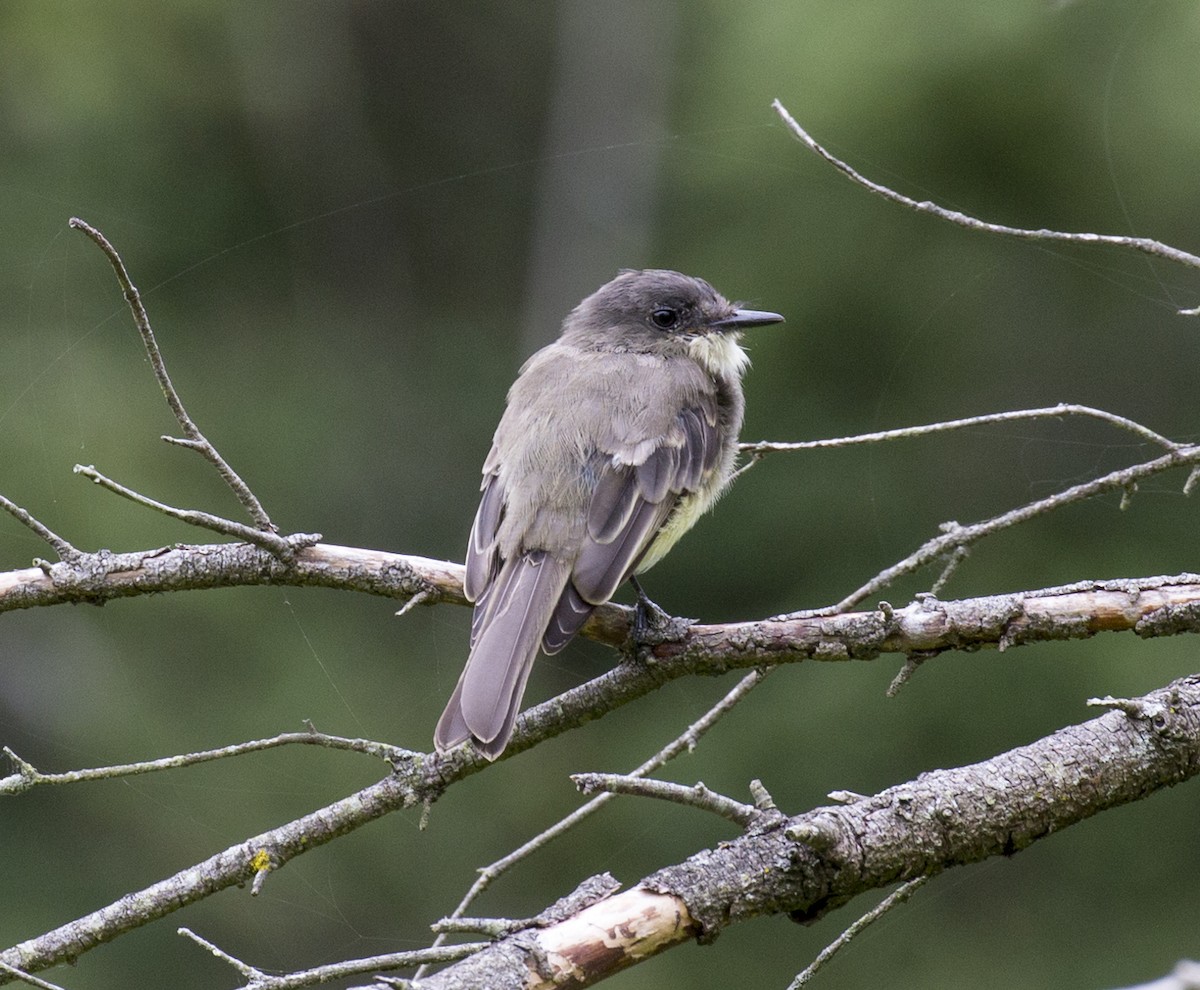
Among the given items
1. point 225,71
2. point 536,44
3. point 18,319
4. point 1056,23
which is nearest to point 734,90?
point 1056,23

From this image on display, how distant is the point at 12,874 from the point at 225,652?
168cm

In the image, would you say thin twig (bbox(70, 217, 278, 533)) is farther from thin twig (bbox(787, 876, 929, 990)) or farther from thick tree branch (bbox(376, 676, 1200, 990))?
thin twig (bbox(787, 876, 929, 990))

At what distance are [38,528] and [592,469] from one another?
153 cm

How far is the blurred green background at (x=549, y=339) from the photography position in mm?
7332

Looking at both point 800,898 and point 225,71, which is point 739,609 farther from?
point 800,898

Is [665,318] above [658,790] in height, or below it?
above

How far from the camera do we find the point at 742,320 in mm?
4711

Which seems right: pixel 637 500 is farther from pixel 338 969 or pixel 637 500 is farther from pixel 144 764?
pixel 338 969

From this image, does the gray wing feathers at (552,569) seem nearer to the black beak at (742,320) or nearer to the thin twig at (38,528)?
the black beak at (742,320)

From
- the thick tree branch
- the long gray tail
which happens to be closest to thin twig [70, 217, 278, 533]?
the long gray tail

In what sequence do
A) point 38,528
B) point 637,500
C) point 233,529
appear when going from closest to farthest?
1. point 38,528
2. point 233,529
3. point 637,500

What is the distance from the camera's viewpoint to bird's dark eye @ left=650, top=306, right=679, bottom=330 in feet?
15.7

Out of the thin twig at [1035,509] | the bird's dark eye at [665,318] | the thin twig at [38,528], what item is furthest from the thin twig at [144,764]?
the bird's dark eye at [665,318]

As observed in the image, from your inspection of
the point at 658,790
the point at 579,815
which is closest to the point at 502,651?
the point at 579,815
